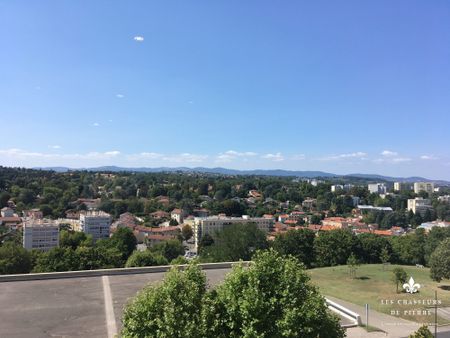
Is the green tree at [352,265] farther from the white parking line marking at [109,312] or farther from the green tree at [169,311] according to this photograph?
the green tree at [169,311]

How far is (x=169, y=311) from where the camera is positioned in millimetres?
8891

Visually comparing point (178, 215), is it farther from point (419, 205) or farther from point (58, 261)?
point (58, 261)

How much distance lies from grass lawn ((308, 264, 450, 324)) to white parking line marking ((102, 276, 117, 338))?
404 inches

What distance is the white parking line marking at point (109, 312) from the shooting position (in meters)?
11.6

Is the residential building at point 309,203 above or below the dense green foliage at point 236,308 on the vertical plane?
below

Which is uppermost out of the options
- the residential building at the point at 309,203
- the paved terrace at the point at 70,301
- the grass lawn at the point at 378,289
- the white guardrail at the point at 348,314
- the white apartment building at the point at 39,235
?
the paved terrace at the point at 70,301

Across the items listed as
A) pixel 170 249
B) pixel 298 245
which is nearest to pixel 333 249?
pixel 298 245

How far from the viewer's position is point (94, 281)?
16906 mm

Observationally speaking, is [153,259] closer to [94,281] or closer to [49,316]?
[94,281]

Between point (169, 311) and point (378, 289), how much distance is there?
930 inches

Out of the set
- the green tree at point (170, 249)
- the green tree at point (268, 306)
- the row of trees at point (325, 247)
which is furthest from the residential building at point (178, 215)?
the green tree at point (268, 306)

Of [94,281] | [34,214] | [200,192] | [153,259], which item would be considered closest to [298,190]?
[200,192]

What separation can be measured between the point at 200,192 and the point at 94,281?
136589 mm

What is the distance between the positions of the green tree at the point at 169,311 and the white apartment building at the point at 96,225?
79.9 m
